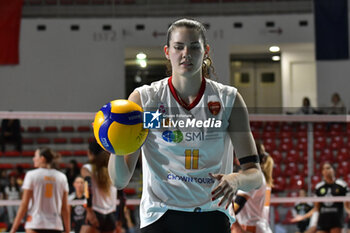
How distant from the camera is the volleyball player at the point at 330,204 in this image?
6.94 meters

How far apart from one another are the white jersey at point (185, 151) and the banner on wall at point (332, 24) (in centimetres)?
1627

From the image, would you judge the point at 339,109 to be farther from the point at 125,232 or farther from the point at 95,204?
the point at 95,204

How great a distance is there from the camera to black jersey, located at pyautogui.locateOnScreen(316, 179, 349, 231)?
6941 mm

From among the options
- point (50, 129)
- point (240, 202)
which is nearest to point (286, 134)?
point (240, 202)

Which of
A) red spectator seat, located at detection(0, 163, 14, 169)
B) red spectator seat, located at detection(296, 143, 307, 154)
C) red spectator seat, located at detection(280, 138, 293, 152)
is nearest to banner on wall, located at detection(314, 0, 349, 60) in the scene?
red spectator seat, located at detection(0, 163, 14, 169)

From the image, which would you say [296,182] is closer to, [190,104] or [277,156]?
[277,156]

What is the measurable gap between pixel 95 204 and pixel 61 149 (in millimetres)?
9618

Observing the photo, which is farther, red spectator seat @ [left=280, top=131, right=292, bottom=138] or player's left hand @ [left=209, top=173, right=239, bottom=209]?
red spectator seat @ [left=280, top=131, right=292, bottom=138]

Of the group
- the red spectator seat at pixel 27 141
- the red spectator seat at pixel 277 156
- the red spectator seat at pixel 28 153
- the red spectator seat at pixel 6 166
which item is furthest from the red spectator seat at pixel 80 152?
the red spectator seat at pixel 277 156

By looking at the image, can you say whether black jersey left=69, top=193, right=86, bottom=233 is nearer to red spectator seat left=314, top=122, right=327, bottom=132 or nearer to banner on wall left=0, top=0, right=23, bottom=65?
red spectator seat left=314, top=122, right=327, bottom=132

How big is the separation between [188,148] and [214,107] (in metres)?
0.18

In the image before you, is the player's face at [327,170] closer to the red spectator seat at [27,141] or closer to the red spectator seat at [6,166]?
the red spectator seat at [6,166]

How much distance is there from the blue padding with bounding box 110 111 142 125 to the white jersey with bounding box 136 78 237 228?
156 millimetres

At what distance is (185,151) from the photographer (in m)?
2.15
